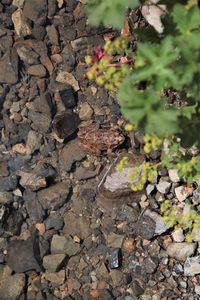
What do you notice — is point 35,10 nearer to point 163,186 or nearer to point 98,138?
point 98,138

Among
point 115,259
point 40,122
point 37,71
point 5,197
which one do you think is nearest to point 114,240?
point 115,259

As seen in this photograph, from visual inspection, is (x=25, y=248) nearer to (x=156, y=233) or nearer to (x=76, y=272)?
(x=76, y=272)

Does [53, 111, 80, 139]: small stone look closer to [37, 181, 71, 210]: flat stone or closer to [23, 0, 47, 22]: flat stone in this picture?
[37, 181, 71, 210]: flat stone

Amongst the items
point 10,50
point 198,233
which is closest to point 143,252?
point 198,233

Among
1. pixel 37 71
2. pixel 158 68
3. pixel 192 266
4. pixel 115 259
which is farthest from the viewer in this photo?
pixel 37 71

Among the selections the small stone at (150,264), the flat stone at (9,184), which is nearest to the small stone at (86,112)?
the flat stone at (9,184)

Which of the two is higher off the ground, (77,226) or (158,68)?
(158,68)

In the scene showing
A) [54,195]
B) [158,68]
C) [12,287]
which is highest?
[158,68]
